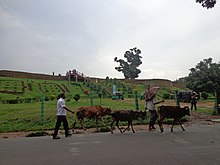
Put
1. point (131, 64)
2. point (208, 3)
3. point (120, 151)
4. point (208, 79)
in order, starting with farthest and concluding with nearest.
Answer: point (131, 64) < point (208, 79) < point (208, 3) < point (120, 151)

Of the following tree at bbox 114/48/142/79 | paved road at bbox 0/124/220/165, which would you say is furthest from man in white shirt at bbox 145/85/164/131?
tree at bbox 114/48/142/79

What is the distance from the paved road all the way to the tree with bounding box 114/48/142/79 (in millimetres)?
64874

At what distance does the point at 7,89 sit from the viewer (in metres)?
37.6

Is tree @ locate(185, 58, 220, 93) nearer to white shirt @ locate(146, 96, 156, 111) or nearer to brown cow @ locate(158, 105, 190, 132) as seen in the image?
brown cow @ locate(158, 105, 190, 132)

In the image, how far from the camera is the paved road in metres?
5.67

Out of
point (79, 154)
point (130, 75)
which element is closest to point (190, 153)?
point (79, 154)

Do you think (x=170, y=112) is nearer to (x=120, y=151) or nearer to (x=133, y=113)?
(x=133, y=113)

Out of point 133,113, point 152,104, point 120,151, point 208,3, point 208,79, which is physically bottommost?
point 120,151

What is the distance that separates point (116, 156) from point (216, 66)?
49.6 ft

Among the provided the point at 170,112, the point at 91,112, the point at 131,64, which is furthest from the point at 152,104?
the point at 131,64

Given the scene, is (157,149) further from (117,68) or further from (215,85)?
(117,68)

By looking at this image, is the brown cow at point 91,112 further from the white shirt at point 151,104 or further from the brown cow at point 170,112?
the brown cow at point 170,112

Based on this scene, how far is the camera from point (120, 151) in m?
6.69

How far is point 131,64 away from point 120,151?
68.5 metres
